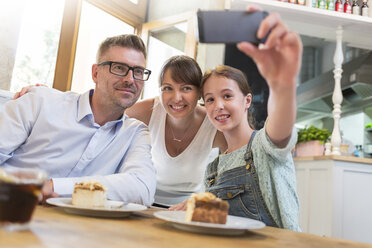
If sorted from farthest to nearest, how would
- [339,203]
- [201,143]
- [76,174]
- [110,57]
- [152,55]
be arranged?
[152,55] → [339,203] → [201,143] → [110,57] → [76,174]

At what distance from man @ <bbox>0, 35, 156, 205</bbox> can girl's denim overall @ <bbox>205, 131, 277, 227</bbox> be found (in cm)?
26

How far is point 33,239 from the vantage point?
0.56 meters

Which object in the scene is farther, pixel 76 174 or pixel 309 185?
pixel 309 185

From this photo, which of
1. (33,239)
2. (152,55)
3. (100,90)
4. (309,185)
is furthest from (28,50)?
(33,239)

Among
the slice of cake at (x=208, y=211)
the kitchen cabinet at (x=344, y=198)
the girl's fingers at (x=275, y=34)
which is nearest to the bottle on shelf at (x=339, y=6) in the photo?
the kitchen cabinet at (x=344, y=198)

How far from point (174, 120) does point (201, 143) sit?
18cm

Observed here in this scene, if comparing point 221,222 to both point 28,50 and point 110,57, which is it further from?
point 28,50

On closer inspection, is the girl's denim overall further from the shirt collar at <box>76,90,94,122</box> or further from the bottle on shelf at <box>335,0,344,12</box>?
the bottle on shelf at <box>335,0,344,12</box>

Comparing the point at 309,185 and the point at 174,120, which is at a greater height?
the point at 174,120

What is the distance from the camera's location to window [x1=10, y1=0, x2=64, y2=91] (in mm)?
2977

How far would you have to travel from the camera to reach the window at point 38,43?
2.98m

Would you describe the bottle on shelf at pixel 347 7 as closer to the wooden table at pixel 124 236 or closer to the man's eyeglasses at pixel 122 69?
the man's eyeglasses at pixel 122 69

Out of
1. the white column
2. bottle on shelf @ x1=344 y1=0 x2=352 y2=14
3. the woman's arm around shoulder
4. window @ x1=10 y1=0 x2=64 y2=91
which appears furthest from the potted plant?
window @ x1=10 y1=0 x2=64 y2=91

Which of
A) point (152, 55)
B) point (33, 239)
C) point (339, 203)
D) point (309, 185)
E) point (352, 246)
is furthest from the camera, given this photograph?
point (152, 55)
